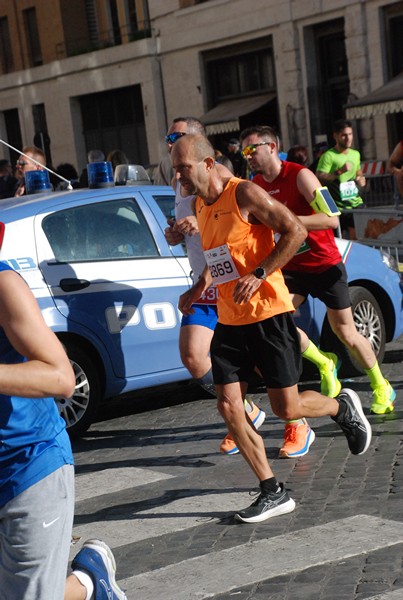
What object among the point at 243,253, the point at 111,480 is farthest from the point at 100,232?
the point at 243,253

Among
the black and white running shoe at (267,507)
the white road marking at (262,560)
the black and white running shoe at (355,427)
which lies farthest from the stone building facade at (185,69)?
the white road marking at (262,560)

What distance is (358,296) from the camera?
9062 millimetres

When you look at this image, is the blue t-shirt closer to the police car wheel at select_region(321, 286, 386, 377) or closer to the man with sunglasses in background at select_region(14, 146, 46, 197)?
the police car wheel at select_region(321, 286, 386, 377)

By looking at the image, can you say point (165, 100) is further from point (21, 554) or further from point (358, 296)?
point (21, 554)

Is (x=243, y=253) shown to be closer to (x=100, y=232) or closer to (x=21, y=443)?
(x=100, y=232)

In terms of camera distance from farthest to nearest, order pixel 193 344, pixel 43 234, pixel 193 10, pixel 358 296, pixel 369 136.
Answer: pixel 193 10
pixel 369 136
pixel 358 296
pixel 43 234
pixel 193 344

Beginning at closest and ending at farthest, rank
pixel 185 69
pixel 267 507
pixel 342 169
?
pixel 267 507
pixel 342 169
pixel 185 69

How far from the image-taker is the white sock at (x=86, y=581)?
3805 millimetres

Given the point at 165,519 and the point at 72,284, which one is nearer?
the point at 165,519

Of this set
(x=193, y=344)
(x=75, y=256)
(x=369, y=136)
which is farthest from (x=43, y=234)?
(x=369, y=136)

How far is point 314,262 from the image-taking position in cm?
761

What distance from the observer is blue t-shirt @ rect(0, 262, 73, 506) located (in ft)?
10.7

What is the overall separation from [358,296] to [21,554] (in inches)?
241

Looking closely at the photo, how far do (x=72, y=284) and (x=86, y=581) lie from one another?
409 centimetres
